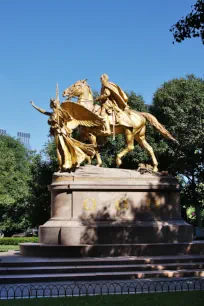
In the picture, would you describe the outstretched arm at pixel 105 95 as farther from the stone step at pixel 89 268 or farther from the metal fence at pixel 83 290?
the metal fence at pixel 83 290

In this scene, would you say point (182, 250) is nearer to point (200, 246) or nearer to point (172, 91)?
point (200, 246)

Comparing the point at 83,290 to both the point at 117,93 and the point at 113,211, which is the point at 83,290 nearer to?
the point at 113,211

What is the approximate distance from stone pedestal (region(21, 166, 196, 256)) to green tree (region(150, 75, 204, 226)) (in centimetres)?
1218

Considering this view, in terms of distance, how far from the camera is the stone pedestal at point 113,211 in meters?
15.4

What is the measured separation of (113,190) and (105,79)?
487 cm

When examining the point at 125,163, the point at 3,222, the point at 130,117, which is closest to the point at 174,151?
the point at 125,163

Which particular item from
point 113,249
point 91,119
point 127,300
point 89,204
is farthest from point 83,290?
point 91,119

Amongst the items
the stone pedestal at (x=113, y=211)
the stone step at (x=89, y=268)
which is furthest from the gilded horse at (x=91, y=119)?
the stone step at (x=89, y=268)

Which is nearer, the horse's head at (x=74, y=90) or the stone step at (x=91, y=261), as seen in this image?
the stone step at (x=91, y=261)

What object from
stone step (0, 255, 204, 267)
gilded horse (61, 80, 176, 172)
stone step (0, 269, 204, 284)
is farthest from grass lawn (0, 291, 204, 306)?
gilded horse (61, 80, 176, 172)

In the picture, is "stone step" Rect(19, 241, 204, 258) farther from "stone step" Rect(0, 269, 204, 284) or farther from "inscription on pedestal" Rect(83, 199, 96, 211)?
"stone step" Rect(0, 269, 204, 284)

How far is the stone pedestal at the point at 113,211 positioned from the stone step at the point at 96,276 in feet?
9.23

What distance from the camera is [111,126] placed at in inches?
705

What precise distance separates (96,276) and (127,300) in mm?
2805
